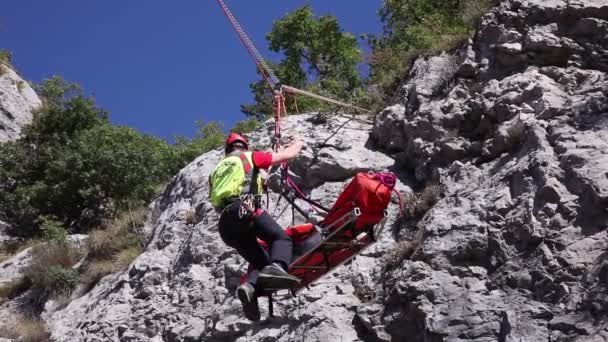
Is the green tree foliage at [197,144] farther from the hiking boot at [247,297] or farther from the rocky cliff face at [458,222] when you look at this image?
the hiking boot at [247,297]

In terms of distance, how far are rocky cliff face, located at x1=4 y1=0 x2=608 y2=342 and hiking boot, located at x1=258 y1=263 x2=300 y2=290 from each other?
4.41 feet

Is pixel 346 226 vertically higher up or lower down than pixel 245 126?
lower down

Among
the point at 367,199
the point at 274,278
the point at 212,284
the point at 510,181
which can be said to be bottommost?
the point at 274,278

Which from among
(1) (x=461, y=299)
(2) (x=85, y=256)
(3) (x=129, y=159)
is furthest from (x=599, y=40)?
(3) (x=129, y=159)

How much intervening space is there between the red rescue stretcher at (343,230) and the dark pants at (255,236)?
7.1 inches

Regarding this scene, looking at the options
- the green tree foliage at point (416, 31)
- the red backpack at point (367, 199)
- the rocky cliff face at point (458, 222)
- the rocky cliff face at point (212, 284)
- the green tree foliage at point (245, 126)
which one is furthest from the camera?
the green tree foliage at point (245, 126)

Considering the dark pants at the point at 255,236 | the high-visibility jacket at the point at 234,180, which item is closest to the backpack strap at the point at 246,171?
the high-visibility jacket at the point at 234,180

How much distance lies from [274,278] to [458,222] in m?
2.16

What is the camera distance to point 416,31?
52.7 ft

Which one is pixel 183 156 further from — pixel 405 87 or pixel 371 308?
pixel 371 308

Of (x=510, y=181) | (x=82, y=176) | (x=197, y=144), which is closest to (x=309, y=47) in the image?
(x=197, y=144)

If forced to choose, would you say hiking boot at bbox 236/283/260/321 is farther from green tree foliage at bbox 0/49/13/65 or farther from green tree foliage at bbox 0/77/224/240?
green tree foliage at bbox 0/49/13/65

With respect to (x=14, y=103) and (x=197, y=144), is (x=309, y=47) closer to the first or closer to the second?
(x=197, y=144)

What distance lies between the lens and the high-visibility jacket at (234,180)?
762cm
